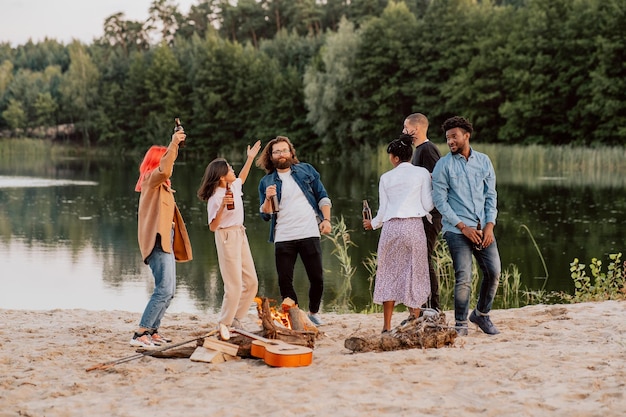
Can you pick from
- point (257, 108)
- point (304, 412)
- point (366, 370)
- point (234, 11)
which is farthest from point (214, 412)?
point (234, 11)

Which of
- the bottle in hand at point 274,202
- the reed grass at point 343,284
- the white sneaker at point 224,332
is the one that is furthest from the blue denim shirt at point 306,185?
the reed grass at point 343,284

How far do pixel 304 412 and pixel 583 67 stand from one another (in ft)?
139

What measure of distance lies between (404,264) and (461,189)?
73 cm

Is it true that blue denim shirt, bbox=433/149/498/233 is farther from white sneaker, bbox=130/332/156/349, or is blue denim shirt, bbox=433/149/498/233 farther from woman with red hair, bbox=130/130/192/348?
white sneaker, bbox=130/332/156/349

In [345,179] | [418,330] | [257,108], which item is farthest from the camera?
[257,108]

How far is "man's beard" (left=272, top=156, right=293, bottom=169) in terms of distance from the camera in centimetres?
703

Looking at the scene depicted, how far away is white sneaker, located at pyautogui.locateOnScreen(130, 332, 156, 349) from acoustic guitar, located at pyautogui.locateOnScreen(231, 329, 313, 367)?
88cm

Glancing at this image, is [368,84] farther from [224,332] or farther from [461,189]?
[224,332]

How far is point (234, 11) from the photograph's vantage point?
89500 mm

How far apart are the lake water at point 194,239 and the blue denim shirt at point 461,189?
4331 millimetres

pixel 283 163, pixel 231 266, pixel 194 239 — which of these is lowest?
pixel 194 239

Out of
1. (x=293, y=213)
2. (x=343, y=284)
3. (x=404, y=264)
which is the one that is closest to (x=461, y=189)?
(x=404, y=264)

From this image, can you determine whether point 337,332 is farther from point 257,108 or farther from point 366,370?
point 257,108

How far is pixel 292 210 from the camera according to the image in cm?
708
